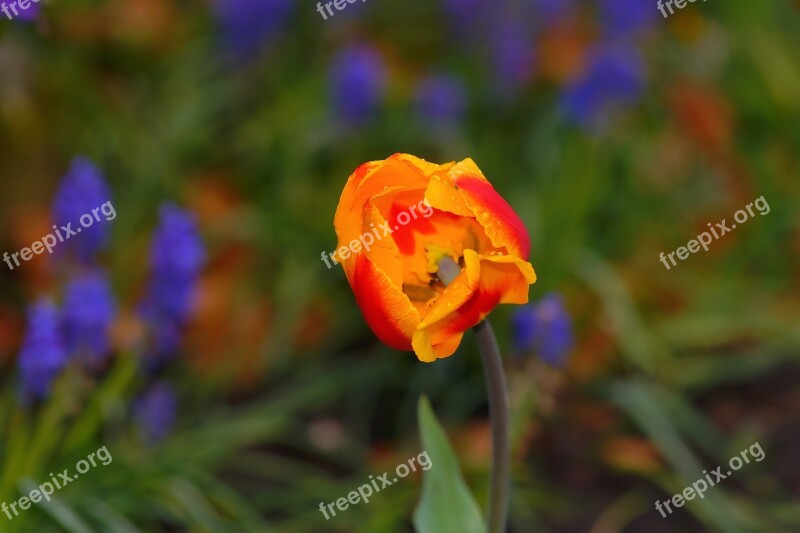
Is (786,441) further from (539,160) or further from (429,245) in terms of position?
(429,245)

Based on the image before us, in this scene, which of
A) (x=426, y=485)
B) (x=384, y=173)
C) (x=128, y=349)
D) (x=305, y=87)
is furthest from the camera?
(x=305, y=87)

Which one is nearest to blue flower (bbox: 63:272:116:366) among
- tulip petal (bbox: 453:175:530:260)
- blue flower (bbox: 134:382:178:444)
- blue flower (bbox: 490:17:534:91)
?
blue flower (bbox: 134:382:178:444)

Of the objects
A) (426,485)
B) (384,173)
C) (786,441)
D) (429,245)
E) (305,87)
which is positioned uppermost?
(305,87)

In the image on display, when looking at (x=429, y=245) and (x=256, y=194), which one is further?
(x=256, y=194)

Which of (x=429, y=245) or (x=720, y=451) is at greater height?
(x=429, y=245)

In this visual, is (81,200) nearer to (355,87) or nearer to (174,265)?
(174,265)

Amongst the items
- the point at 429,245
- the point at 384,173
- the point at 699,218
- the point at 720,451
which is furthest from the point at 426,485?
the point at 699,218

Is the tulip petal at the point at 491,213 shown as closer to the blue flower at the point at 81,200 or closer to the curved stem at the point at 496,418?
the curved stem at the point at 496,418

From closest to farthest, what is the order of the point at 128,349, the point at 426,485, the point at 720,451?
the point at 426,485, the point at 128,349, the point at 720,451

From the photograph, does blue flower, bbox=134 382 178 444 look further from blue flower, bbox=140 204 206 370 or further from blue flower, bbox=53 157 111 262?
blue flower, bbox=53 157 111 262
